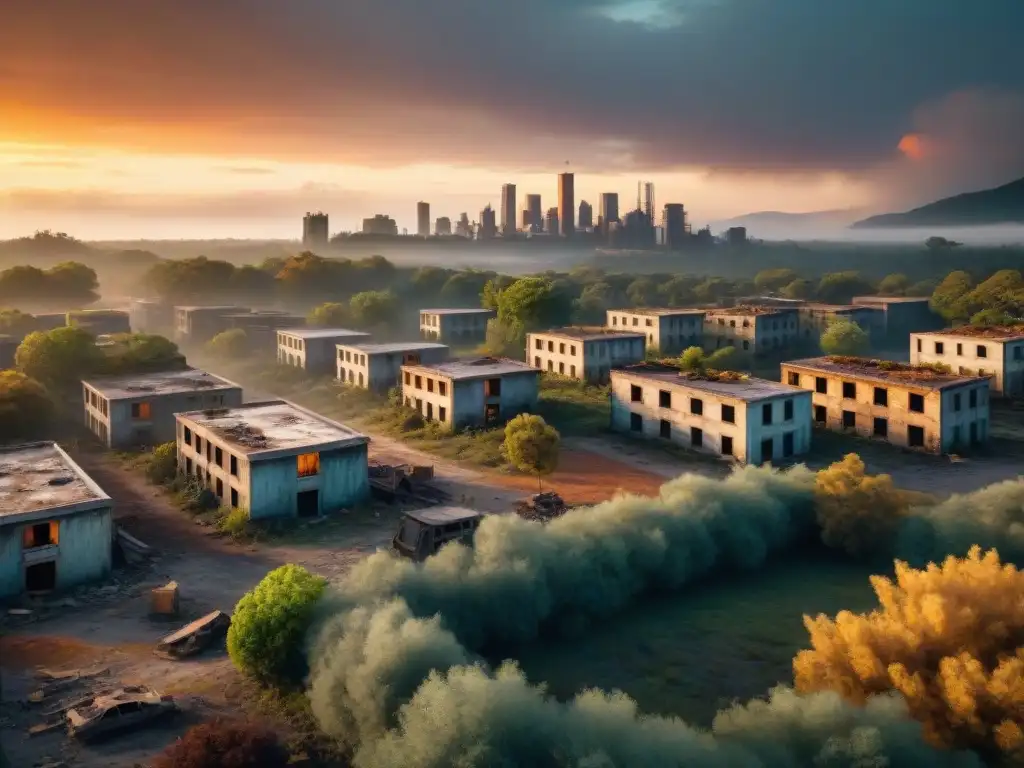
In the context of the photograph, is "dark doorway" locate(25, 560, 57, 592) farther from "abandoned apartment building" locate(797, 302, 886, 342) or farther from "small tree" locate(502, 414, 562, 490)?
"abandoned apartment building" locate(797, 302, 886, 342)

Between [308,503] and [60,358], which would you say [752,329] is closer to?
[308,503]

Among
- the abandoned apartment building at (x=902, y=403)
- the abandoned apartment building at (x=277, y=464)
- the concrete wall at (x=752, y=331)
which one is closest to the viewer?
the abandoned apartment building at (x=277, y=464)

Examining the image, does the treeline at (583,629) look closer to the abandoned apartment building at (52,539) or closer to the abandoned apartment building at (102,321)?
the abandoned apartment building at (52,539)

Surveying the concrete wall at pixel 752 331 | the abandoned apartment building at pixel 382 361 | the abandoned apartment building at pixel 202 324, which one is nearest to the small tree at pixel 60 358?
the abandoned apartment building at pixel 382 361

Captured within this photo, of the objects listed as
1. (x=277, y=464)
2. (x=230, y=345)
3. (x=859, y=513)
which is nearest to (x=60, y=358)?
(x=230, y=345)

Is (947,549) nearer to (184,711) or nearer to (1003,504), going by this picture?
(1003,504)

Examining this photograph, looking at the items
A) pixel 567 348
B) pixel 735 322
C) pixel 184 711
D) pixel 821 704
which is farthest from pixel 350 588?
pixel 735 322
